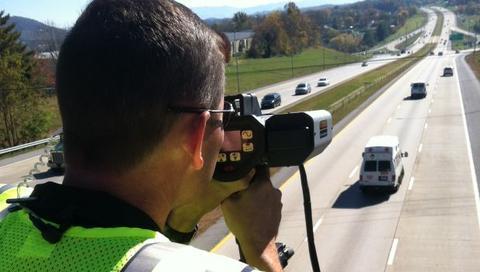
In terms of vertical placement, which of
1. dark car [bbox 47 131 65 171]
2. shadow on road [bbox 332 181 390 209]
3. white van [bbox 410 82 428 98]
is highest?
dark car [bbox 47 131 65 171]

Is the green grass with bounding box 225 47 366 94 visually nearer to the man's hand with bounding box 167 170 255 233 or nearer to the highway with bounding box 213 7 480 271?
the highway with bounding box 213 7 480 271

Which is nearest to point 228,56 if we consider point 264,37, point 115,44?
point 115,44

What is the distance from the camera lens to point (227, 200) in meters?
2.64

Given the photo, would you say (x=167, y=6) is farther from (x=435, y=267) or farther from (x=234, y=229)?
(x=435, y=267)

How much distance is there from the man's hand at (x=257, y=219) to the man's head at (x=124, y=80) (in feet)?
2.78

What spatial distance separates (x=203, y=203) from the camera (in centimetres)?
269

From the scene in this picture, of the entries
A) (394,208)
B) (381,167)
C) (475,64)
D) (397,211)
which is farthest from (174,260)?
(475,64)

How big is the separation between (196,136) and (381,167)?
945 inches

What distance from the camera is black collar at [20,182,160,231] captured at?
4.93 ft

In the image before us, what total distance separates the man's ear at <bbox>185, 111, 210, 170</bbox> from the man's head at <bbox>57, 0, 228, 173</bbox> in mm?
48

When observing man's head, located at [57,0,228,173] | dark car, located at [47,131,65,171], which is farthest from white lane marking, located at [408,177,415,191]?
man's head, located at [57,0,228,173]

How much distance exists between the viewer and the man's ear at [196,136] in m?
1.80

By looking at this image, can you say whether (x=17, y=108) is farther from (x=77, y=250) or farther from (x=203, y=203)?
(x=77, y=250)

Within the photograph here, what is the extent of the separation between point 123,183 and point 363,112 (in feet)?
166
